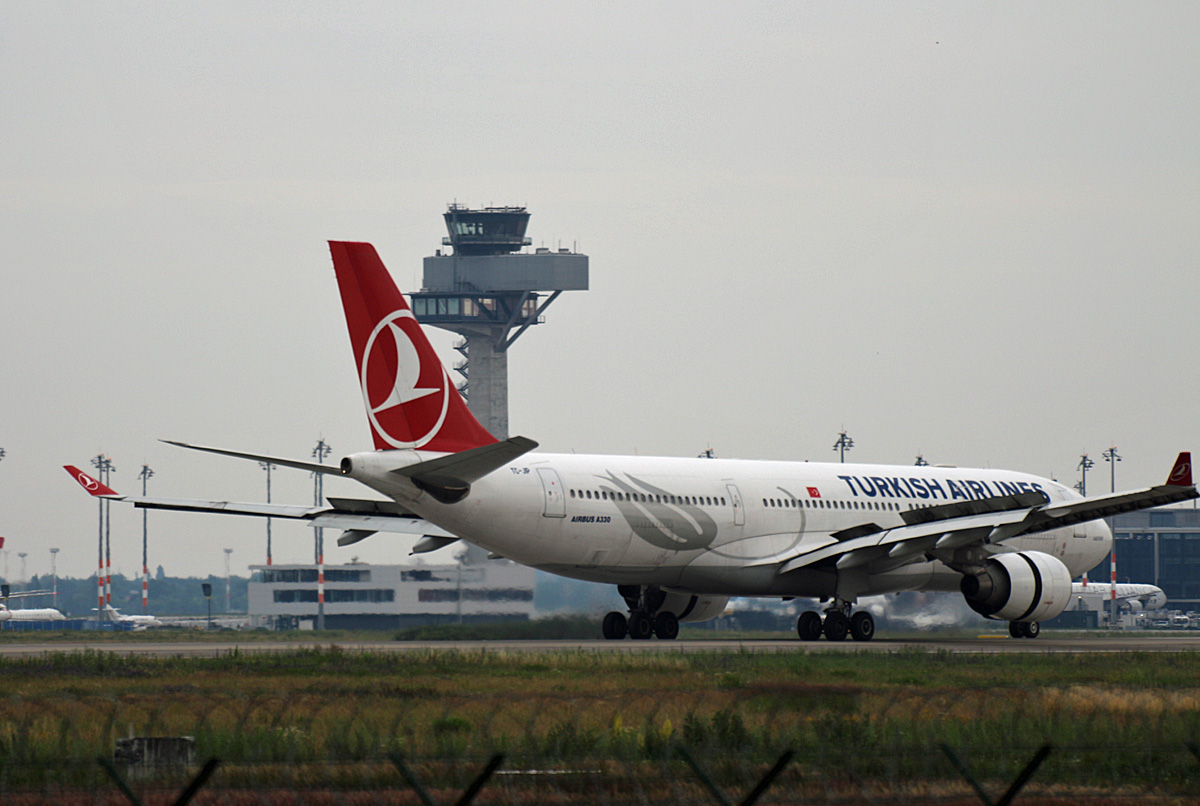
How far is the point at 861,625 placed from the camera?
4003 centimetres

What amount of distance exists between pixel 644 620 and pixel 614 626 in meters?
0.80

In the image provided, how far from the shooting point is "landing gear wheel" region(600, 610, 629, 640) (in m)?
40.9

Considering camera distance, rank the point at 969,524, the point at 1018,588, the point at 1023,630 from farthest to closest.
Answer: the point at 1023,630 < the point at 1018,588 < the point at 969,524

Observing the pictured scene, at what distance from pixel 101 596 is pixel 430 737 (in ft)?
385

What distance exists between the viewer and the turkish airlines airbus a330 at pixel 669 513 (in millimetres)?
32781

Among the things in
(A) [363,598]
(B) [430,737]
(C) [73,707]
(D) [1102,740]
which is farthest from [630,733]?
(A) [363,598]

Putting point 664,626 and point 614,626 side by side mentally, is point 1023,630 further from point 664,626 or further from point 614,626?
point 614,626

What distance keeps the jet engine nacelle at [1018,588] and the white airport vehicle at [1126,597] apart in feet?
147

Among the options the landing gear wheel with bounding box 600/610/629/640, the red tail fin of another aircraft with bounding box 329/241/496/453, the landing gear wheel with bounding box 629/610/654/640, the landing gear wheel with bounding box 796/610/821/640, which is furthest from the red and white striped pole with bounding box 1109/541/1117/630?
the red tail fin of another aircraft with bounding box 329/241/496/453

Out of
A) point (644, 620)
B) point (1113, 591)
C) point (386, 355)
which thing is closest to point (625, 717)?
point (386, 355)

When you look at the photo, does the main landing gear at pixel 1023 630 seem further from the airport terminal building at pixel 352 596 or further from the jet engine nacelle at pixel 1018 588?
the airport terminal building at pixel 352 596

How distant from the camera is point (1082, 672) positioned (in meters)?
27.2

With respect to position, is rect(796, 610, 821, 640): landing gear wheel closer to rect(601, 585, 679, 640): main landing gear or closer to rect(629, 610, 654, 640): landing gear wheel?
rect(601, 585, 679, 640): main landing gear

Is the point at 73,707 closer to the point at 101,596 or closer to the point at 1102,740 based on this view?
the point at 1102,740
